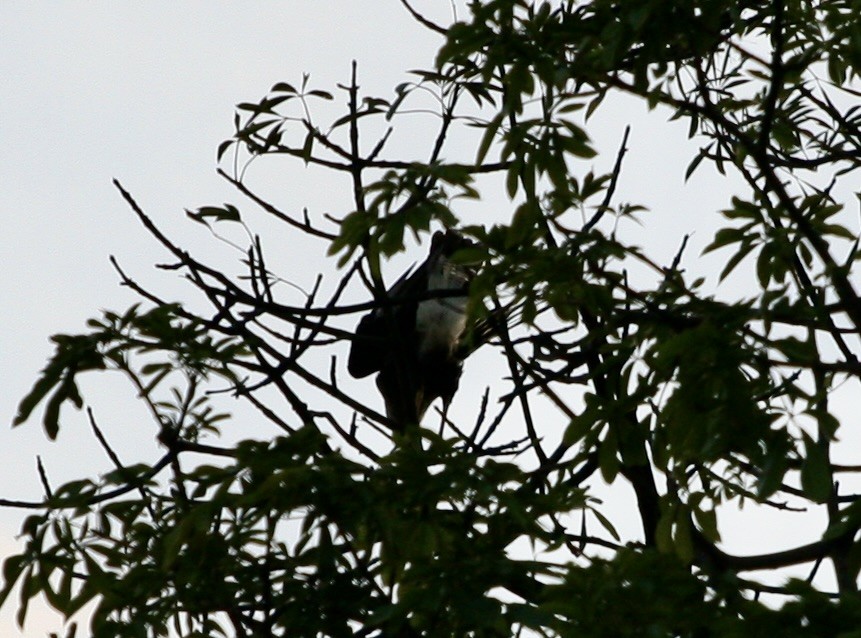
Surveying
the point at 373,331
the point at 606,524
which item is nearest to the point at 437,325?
the point at 373,331

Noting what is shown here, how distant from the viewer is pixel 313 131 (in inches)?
140

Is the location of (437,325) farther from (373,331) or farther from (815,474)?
(815,474)

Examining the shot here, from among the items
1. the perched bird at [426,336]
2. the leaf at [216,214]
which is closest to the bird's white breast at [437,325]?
the perched bird at [426,336]

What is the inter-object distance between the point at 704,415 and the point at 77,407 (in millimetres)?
1377

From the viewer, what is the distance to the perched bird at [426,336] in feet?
15.7

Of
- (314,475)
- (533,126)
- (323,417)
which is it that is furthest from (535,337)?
(314,475)

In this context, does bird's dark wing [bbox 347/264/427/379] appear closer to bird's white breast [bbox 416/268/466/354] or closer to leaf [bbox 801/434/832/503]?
bird's white breast [bbox 416/268/466/354]

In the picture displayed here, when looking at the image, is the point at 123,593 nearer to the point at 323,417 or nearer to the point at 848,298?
the point at 323,417

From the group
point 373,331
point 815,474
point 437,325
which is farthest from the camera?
point 437,325

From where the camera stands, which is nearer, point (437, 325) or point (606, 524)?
point (606, 524)

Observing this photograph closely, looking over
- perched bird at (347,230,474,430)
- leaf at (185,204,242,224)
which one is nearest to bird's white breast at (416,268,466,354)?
perched bird at (347,230,474,430)

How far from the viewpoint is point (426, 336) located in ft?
16.9

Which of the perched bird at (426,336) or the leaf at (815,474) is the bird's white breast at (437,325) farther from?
the leaf at (815,474)

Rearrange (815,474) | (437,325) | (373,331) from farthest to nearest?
(437,325) < (373,331) < (815,474)
